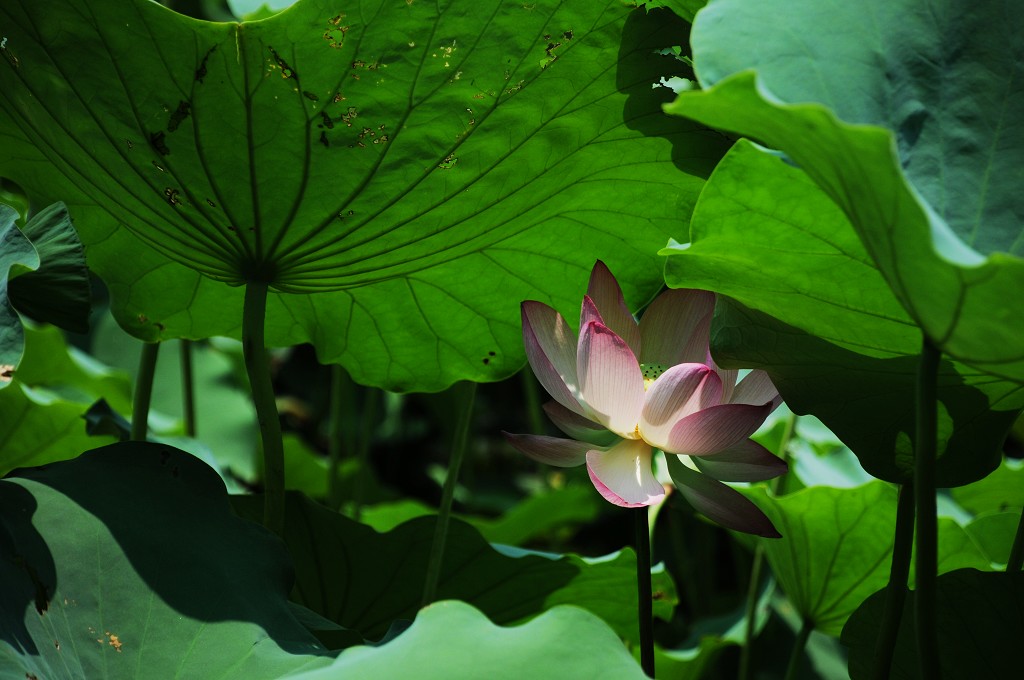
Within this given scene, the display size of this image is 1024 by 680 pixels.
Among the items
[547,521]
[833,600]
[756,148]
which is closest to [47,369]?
[547,521]

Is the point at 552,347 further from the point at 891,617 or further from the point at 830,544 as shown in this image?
the point at 830,544

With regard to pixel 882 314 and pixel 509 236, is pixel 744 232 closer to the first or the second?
pixel 882 314

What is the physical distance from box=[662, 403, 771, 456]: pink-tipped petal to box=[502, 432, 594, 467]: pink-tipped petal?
64 millimetres

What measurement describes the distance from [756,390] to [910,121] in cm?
21

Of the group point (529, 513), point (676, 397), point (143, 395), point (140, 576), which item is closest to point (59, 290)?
point (140, 576)

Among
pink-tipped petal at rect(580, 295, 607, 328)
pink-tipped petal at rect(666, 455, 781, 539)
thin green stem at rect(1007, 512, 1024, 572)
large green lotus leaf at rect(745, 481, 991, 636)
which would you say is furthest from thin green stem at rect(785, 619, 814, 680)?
pink-tipped petal at rect(580, 295, 607, 328)

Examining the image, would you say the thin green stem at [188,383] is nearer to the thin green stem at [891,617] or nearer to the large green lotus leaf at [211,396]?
the large green lotus leaf at [211,396]

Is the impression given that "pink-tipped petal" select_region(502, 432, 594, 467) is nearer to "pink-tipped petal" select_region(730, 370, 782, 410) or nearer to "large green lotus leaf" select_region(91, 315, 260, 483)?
"pink-tipped petal" select_region(730, 370, 782, 410)

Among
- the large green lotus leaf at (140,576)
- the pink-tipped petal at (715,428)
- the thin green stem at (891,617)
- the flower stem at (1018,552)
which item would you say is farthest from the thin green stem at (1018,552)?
the large green lotus leaf at (140,576)

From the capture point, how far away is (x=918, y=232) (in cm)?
44

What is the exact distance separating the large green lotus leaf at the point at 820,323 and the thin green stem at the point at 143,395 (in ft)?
1.83

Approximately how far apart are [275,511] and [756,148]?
472mm

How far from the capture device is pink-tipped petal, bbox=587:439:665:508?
0.60 m

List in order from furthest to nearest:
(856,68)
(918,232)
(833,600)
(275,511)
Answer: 1. (833,600)
2. (275,511)
3. (856,68)
4. (918,232)
